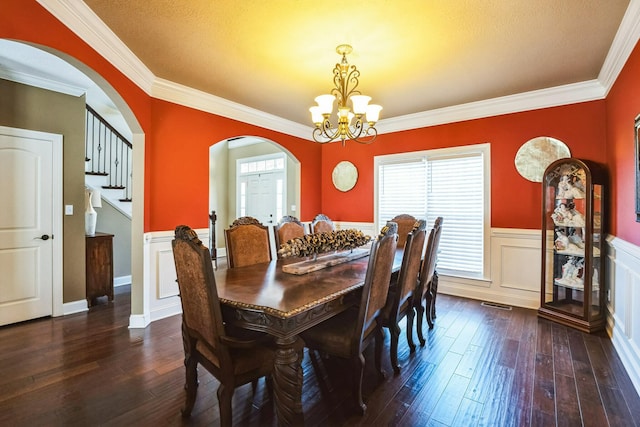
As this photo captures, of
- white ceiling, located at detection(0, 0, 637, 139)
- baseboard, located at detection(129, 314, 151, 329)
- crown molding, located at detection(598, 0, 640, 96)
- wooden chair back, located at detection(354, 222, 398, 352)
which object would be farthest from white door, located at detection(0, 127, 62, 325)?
crown molding, located at detection(598, 0, 640, 96)

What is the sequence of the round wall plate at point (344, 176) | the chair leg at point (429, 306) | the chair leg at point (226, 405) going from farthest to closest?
the round wall plate at point (344, 176), the chair leg at point (429, 306), the chair leg at point (226, 405)

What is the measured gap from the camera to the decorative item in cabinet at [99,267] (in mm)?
3721

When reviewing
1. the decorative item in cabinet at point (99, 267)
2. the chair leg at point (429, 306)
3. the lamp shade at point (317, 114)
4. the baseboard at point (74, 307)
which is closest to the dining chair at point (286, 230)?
the lamp shade at point (317, 114)

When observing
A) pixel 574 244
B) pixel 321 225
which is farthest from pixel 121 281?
pixel 574 244

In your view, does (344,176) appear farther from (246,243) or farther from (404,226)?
(246,243)

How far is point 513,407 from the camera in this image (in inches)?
73.0

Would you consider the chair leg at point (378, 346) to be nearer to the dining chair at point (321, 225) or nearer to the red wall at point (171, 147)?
the dining chair at point (321, 225)

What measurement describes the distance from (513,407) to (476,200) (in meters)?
2.76

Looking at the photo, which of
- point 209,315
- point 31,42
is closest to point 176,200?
point 31,42

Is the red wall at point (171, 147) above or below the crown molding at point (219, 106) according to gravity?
below

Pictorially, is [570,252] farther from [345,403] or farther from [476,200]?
[345,403]

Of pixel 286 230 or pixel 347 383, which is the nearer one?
pixel 347 383

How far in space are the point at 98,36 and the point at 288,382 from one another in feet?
9.13

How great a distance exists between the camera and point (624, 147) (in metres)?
2.59
